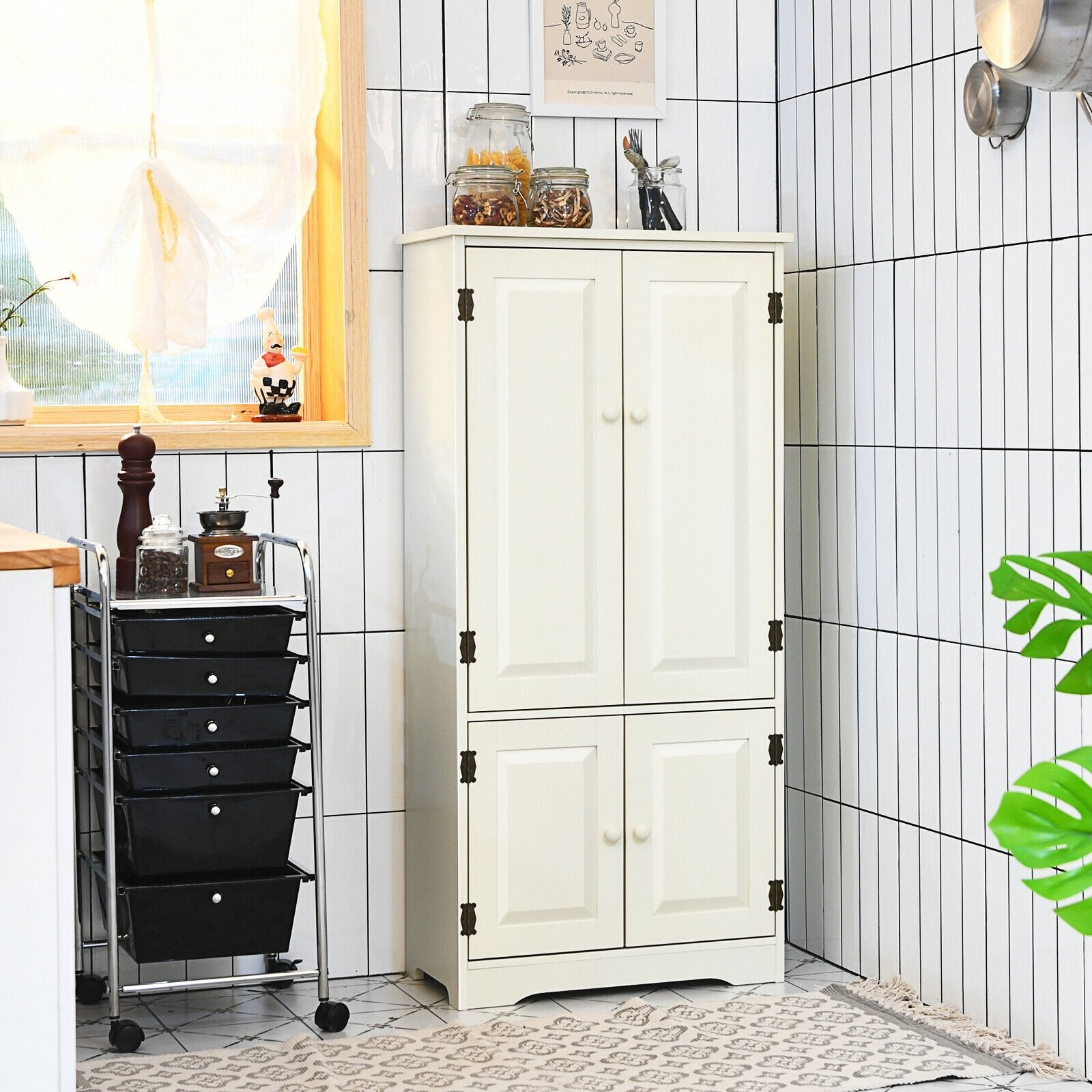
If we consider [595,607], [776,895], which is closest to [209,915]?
[595,607]

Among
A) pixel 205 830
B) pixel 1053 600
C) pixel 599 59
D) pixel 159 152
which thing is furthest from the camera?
pixel 599 59

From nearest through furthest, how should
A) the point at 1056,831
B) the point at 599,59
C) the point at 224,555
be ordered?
the point at 1056,831 < the point at 224,555 < the point at 599,59

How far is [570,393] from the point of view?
328cm

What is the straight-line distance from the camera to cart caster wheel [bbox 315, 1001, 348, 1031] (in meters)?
3.09

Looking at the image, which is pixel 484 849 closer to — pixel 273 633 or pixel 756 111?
pixel 273 633

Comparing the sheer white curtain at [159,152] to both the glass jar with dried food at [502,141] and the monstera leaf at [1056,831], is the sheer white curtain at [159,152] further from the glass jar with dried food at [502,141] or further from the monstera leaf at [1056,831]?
the monstera leaf at [1056,831]

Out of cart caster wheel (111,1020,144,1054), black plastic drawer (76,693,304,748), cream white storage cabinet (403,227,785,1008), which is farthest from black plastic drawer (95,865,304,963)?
cream white storage cabinet (403,227,785,1008)

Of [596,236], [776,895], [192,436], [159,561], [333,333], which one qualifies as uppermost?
[596,236]

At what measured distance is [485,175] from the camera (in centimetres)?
336

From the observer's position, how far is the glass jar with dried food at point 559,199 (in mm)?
3396

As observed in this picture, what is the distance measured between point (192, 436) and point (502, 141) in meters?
0.91

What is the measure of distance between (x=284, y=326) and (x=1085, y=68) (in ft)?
6.04

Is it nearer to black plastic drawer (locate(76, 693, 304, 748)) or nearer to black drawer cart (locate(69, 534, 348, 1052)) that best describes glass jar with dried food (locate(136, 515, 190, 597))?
black drawer cart (locate(69, 534, 348, 1052))

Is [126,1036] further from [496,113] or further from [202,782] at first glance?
[496,113]
